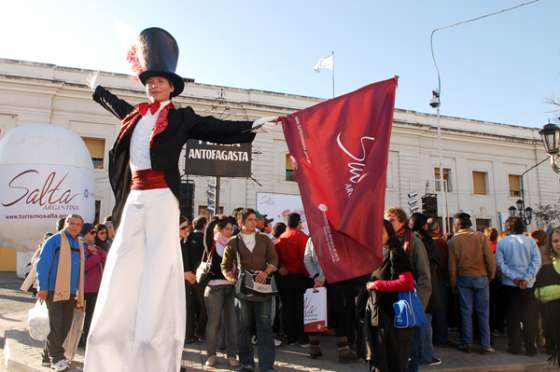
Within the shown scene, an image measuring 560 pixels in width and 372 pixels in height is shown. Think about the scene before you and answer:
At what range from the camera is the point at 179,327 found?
2801mm

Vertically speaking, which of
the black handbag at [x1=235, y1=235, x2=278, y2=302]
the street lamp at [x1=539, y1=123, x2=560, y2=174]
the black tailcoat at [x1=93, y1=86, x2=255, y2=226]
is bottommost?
the black handbag at [x1=235, y1=235, x2=278, y2=302]

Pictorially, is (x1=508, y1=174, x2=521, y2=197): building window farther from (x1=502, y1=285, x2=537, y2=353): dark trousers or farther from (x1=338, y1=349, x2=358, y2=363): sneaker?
(x1=338, y1=349, x2=358, y2=363): sneaker

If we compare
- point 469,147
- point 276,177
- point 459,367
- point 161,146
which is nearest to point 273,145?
point 276,177

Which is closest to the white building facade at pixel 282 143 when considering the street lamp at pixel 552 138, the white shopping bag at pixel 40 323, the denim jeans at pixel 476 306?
the street lamp at pixel 552 138

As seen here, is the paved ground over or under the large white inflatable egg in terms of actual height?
under

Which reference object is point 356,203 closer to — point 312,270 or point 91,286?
point 312,270

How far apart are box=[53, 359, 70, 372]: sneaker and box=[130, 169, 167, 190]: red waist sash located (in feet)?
10.3

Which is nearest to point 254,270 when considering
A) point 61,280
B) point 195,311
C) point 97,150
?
point 195,311

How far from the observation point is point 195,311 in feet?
23.4

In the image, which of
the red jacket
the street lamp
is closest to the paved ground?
the red jacket

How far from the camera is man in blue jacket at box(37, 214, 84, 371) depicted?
5.43m

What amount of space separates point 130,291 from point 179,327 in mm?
359

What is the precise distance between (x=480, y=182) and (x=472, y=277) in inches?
1038

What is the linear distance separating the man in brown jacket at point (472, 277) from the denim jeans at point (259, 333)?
307cm
